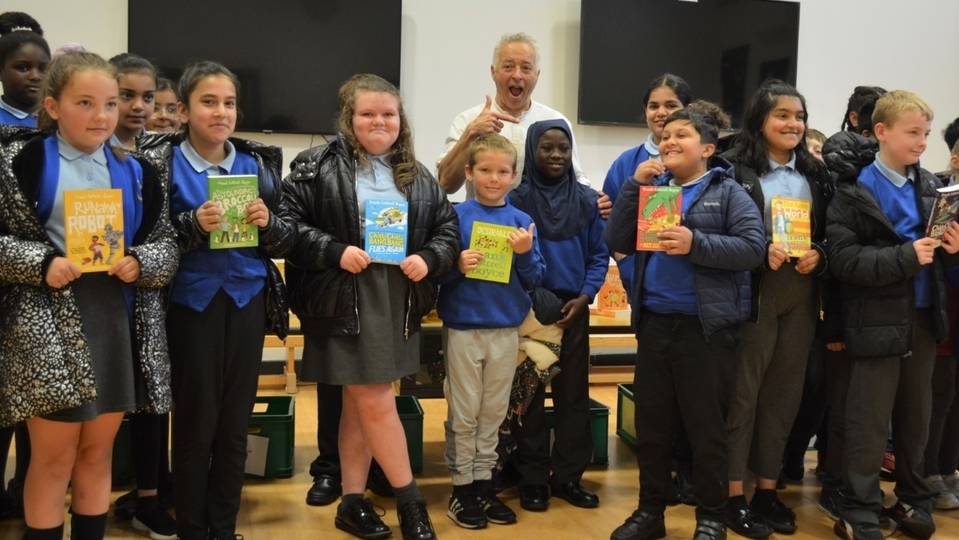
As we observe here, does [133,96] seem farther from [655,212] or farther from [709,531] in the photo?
[709,531]

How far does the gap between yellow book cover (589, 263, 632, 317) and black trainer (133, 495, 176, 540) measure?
3.63m

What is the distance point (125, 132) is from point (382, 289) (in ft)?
3.74

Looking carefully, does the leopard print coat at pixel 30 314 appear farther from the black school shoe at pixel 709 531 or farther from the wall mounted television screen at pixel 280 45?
the wall mounted television screen at pixel 280 45

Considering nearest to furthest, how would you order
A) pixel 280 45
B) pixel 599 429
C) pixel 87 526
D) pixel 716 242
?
1. pixel 87 526
2. pixel 716 242
3. pixel 599 429
4. pixel 280 45

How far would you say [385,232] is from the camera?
10.1 feet

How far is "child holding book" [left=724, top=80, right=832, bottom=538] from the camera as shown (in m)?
3.29

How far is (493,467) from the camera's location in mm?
3516

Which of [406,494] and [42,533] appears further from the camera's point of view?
[406,494]

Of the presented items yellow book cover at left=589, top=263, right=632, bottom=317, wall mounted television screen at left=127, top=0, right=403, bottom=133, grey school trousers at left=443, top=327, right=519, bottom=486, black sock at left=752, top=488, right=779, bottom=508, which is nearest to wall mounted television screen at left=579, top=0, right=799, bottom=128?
yellow book cover at left=589, top=263, right=632, bottom=317

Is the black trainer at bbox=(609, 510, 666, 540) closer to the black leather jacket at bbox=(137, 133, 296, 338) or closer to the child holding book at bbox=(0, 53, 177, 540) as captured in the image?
the black leather jacket at bbox=(137, 133, 296, 338)

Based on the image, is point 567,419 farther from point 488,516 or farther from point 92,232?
point 92,232

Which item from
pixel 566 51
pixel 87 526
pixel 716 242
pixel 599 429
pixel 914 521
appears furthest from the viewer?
pixel 566 51

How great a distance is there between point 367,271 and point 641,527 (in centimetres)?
139

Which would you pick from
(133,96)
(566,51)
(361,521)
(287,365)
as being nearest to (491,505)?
(361,521)
